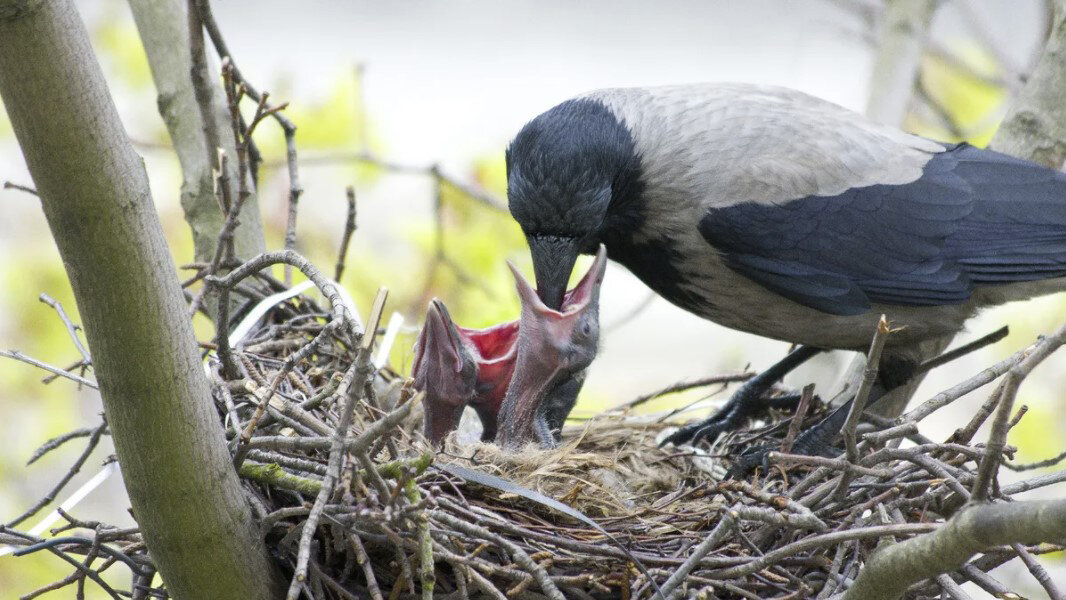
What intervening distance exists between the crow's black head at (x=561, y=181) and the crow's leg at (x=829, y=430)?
2.14ft

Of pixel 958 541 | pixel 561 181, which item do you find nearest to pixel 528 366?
pixel 561 181

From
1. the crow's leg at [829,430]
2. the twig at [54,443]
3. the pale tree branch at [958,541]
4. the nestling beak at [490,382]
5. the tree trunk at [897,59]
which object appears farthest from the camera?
the tree trunk at [897,59]

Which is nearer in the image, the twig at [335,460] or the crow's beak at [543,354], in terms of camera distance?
the twig at [335,460]

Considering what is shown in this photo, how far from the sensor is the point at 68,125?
140 cm

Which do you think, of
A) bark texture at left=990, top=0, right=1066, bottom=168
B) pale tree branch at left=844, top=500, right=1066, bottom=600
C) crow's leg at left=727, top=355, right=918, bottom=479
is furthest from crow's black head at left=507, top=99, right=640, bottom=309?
pale tree branch at left=844, top=500, right=1066, bottom=600

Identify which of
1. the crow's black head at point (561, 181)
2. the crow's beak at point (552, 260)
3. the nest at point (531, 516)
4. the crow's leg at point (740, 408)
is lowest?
the crow's leg at point (740, 408)

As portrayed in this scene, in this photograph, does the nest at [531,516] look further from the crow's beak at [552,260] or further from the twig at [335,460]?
the crow's beak at [552,260]

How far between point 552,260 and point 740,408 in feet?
2.88

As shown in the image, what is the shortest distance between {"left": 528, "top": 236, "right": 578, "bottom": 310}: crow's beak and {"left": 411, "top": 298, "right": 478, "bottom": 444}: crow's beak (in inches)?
11.4

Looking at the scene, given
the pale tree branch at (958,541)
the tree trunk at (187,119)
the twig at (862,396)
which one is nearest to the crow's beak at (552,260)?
the tree trunk at (187,119)

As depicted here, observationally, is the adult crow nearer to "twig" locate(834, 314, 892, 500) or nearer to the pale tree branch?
"twig" locate(834, 314, 892, 500)

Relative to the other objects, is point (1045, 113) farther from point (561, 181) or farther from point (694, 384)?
point (561, 181)

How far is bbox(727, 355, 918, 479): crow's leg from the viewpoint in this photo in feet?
8.87

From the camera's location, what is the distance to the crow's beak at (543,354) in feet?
9.12
